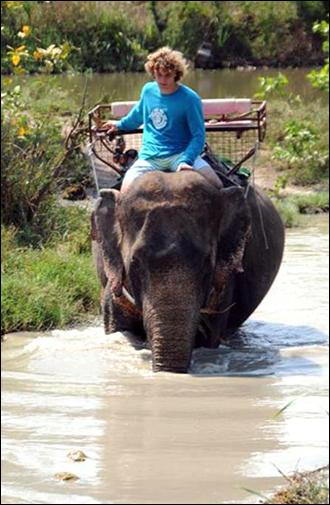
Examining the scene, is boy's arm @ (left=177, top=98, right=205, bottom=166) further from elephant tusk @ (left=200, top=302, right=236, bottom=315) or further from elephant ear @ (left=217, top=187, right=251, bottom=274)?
elephant tusk @ (left=200, top=302, right=236, bottom=315)

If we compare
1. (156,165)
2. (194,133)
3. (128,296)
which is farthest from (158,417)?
(194,133)

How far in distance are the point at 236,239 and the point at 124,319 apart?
3.64 ft

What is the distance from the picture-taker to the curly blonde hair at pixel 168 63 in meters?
9.80

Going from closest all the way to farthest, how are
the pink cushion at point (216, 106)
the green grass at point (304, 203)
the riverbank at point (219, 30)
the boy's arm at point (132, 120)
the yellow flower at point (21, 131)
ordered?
the boy's arm at point (132, 120)
the pink cushion at point (216, 106)
the yellow flower at point (21, 131)
the green grass at point (304, 203)
the riverbank at point (219, 30)

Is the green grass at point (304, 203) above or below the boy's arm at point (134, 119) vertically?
below

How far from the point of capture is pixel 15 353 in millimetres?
10148

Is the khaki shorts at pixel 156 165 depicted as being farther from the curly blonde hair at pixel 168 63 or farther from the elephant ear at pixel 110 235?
the curly blonde hair at pixel 168 63

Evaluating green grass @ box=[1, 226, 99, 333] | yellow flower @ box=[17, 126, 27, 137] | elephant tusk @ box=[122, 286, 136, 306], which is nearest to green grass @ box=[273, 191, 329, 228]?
yellow flower @ box=[17, 126, 27, 137]

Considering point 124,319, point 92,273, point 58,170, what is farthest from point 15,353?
point 58,170

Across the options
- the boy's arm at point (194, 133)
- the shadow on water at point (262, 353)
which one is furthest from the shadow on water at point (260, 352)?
the boy's arm at point (194, 133)

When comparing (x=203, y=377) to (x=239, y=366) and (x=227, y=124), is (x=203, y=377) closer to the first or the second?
(x=239, y=366)

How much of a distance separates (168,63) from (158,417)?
106 inches

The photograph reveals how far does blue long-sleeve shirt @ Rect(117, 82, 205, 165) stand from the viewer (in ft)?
32.2

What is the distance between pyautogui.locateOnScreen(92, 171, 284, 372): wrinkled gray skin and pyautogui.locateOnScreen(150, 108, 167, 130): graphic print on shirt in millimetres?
422
